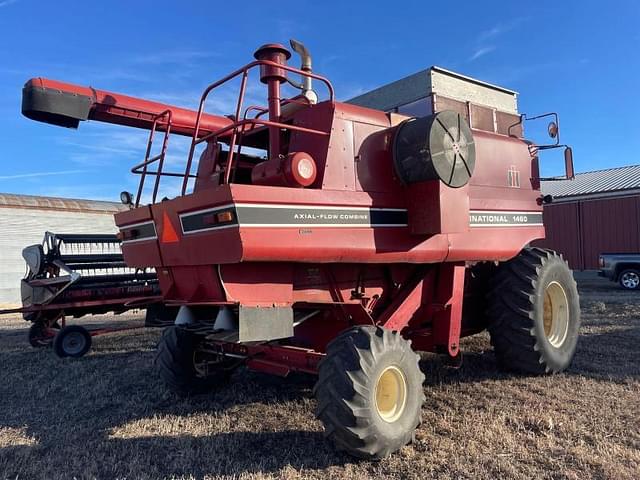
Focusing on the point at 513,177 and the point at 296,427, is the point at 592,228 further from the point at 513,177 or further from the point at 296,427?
the point at 296,427

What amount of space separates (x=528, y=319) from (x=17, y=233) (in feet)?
68.5

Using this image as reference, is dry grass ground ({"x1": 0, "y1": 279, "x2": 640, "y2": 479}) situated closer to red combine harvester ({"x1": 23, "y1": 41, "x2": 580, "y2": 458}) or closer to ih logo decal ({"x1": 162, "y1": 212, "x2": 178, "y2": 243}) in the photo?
red combine harvester ({"x1": 23, "y1": 41, "x2": 580, "y2": 458})

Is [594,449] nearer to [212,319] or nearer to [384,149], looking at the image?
[384,149]

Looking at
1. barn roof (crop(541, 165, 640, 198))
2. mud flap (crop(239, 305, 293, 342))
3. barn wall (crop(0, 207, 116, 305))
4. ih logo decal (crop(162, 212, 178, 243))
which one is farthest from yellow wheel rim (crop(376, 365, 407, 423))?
barn wall (crop(0, 207, 116, 305))

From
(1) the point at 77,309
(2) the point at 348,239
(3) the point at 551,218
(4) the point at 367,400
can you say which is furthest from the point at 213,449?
(3) the point at 551,218

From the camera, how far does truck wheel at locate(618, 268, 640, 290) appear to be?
15.1 m

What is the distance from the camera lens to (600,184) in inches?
840

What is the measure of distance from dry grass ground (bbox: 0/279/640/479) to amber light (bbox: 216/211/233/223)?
5.20 feet

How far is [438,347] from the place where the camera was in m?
5.01

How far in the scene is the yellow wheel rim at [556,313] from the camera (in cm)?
566

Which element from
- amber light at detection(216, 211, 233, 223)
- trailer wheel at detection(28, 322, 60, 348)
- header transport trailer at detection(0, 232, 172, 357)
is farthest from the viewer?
trailer wheel at detection(28, 322, 60, 348)

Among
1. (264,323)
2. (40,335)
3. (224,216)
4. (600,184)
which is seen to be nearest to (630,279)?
(600,184)

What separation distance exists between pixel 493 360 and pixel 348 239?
313 cm

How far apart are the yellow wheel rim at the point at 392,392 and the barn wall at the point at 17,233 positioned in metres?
20.0
